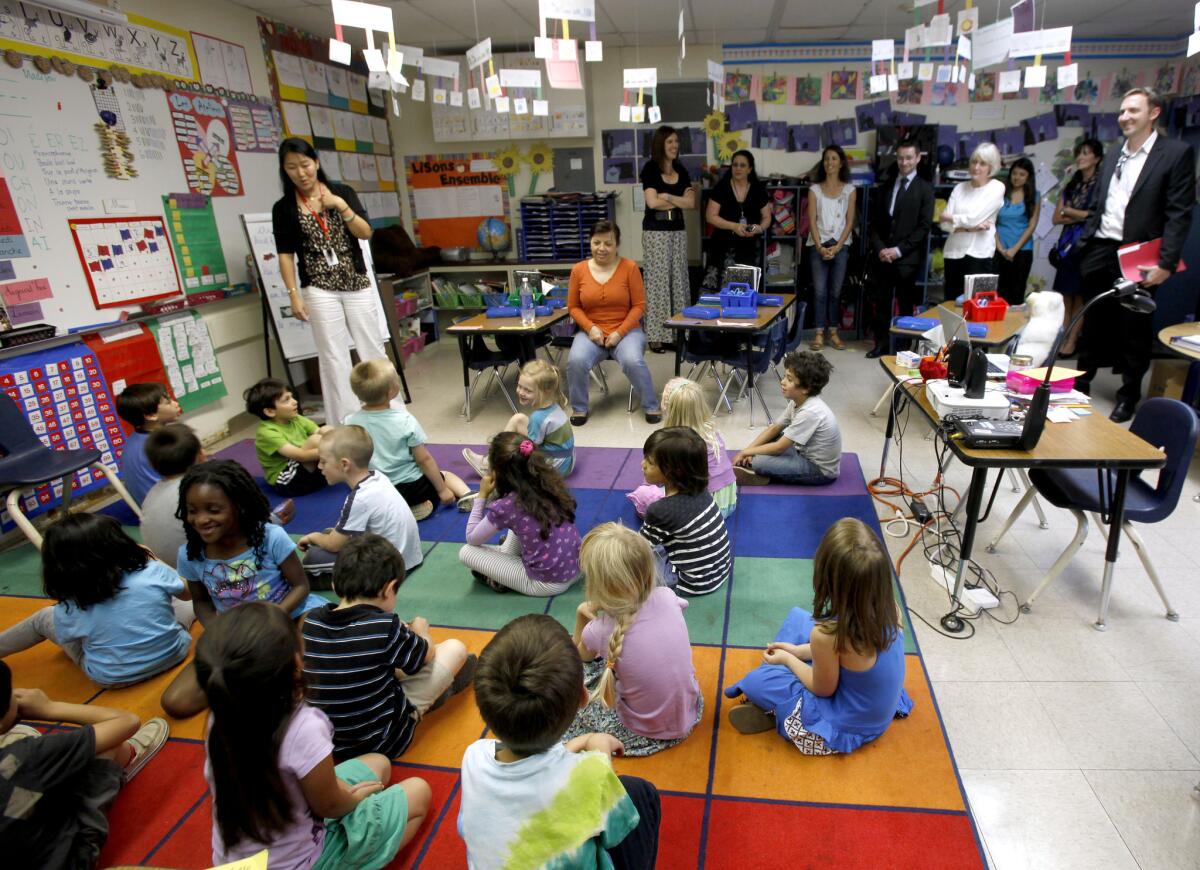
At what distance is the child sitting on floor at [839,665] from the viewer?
1.70 metres

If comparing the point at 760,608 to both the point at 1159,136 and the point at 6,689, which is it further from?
the point at 1159,136

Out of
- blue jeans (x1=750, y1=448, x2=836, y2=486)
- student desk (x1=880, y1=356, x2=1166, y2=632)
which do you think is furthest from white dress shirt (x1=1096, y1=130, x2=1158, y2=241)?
blue jeans (x1=750, y1=448, x2=836, y2=486)

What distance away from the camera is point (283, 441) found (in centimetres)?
368

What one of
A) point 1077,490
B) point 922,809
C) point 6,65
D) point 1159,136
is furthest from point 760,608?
point 6,65

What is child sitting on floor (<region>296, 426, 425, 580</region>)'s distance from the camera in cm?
271

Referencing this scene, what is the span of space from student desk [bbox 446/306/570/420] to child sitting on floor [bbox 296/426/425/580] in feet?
6.42

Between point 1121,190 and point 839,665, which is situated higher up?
point 1121,190

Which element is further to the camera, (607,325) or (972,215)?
(972,215)

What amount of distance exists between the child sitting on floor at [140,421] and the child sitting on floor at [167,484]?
58 cm

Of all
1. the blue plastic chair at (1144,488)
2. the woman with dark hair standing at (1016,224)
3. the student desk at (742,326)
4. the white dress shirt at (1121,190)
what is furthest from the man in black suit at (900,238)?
the blue plastic chair at (1144,488)

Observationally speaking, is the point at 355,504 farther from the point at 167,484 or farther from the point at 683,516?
→ the point at 683,516

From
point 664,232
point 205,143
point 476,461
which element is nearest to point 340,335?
point 476,461

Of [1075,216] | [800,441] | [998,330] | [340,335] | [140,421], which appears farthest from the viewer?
[1075,216]

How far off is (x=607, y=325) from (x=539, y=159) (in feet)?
10.5
